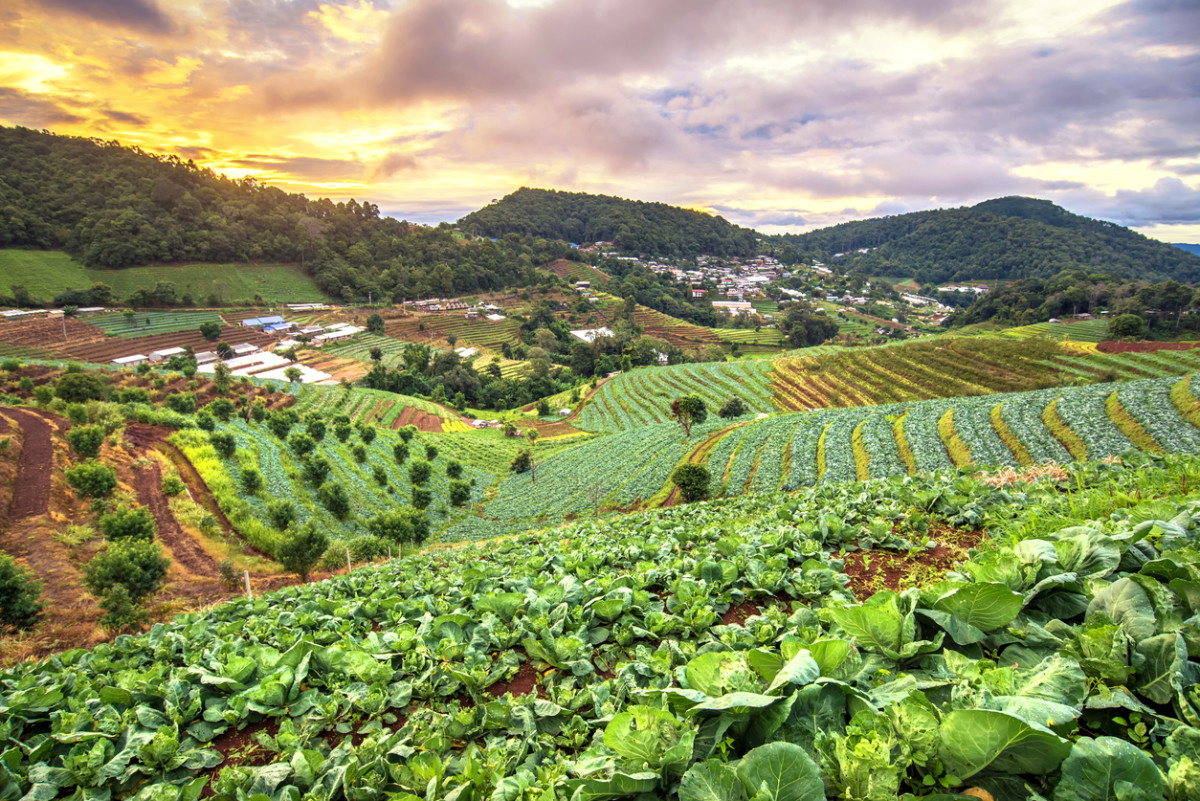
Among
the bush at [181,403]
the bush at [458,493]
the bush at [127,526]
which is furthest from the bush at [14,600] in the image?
the bush at [181,403]

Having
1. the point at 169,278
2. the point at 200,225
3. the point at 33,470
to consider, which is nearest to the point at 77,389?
the point at 33,470

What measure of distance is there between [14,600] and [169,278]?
13533 cm

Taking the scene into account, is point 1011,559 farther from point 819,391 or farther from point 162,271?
point 162,271

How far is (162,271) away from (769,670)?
158424 mm

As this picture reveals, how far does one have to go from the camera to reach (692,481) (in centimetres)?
3088

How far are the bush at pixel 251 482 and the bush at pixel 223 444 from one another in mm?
4748

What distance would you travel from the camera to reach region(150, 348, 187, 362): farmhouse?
268ft

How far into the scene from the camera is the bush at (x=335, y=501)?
3756 cm

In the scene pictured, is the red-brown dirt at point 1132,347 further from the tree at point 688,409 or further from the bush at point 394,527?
the bush at point 394,527

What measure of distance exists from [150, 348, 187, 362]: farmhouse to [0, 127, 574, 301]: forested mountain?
48691 mm

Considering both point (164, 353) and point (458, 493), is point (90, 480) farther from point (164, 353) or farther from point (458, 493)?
→ point (164, 353)

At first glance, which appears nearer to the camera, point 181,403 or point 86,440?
point 86,440

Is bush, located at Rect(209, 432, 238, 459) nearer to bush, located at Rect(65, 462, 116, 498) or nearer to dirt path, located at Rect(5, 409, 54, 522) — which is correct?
dirt path, located at Rect(5, 409, 54, 522)

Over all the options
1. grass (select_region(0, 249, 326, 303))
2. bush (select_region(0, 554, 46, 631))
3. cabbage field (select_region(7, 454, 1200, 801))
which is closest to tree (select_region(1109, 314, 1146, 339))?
cabbage field (select_region(7, 454, 1200, 801))
